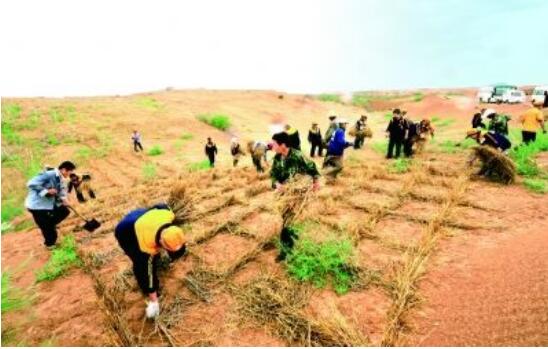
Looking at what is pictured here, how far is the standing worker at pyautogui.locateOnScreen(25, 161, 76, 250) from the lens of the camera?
5.89 meters

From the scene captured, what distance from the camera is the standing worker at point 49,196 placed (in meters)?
5.89

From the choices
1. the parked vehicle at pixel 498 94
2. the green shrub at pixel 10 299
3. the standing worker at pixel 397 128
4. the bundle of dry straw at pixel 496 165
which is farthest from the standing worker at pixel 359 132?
the parked vehicle at pixel 498 94

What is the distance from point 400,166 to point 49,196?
305 inches

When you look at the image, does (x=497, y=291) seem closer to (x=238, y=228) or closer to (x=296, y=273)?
(x=296, y=273)

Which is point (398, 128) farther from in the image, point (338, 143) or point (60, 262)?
point (60, 262)

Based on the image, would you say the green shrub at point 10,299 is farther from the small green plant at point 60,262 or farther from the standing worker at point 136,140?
the standing worker at point 136,140

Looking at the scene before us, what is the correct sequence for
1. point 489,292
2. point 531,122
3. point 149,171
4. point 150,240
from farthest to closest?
point 149,171, point 531,122, point 489,292, point 150,240

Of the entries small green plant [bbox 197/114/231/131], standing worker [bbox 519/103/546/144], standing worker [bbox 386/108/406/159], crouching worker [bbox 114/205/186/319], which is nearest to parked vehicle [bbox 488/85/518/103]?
small green plant [bbox 197/114/231/131]

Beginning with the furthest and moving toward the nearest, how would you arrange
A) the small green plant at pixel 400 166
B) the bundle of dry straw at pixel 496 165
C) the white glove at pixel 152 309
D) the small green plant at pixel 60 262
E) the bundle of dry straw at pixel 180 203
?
the small green plant at pixel 400 166, the bundle of dry straw at pixel 496 165, the small green plant at pixel 60 262, the bundle of dry straw at pixel 180 203, the white glove at pixel 152 309

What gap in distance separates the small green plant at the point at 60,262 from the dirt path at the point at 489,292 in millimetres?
4780

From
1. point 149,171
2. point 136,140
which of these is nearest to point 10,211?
point 149,171

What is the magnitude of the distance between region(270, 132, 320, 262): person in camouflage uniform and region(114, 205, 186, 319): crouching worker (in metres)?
1.66

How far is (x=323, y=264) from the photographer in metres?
Answer: 4.60

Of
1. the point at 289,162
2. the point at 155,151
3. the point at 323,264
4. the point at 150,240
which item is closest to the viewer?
the point at 150,240
